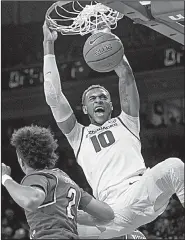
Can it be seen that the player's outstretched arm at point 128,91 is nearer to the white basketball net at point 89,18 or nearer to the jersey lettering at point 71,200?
the white basketball net at point 89,18

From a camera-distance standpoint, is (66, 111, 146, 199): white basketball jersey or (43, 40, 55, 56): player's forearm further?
(43, 40, 55, 56): player's forearm

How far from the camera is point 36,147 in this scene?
10.1 ft

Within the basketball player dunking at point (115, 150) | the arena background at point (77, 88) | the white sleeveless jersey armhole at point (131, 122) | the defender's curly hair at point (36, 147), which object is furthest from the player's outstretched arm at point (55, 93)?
the arena background at point (77, 88)

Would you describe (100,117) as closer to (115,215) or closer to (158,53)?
(115,215)

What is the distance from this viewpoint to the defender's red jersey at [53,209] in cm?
284

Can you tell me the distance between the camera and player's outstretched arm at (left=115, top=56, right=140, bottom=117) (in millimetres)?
4004

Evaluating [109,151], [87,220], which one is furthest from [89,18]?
[87,220]

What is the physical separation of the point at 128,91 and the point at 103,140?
1.08 feet

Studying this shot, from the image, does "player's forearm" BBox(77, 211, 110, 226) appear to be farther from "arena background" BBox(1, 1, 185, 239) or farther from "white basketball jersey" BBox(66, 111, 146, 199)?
"arena background" BBox(1, 1, 185, 239)

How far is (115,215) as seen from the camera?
372cm

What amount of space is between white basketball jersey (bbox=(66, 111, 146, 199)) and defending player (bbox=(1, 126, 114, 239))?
731mm

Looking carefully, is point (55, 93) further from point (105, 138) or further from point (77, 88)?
point (77, 88)

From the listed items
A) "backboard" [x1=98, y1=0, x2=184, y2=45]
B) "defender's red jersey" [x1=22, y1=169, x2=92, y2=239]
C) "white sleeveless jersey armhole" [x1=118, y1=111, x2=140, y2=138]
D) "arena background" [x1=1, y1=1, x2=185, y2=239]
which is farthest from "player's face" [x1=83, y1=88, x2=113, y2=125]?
→ "arena background" [x1=1, y1=1, x2=185, y2=239]

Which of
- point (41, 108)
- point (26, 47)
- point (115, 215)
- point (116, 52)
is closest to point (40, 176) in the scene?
point (115, 215)
